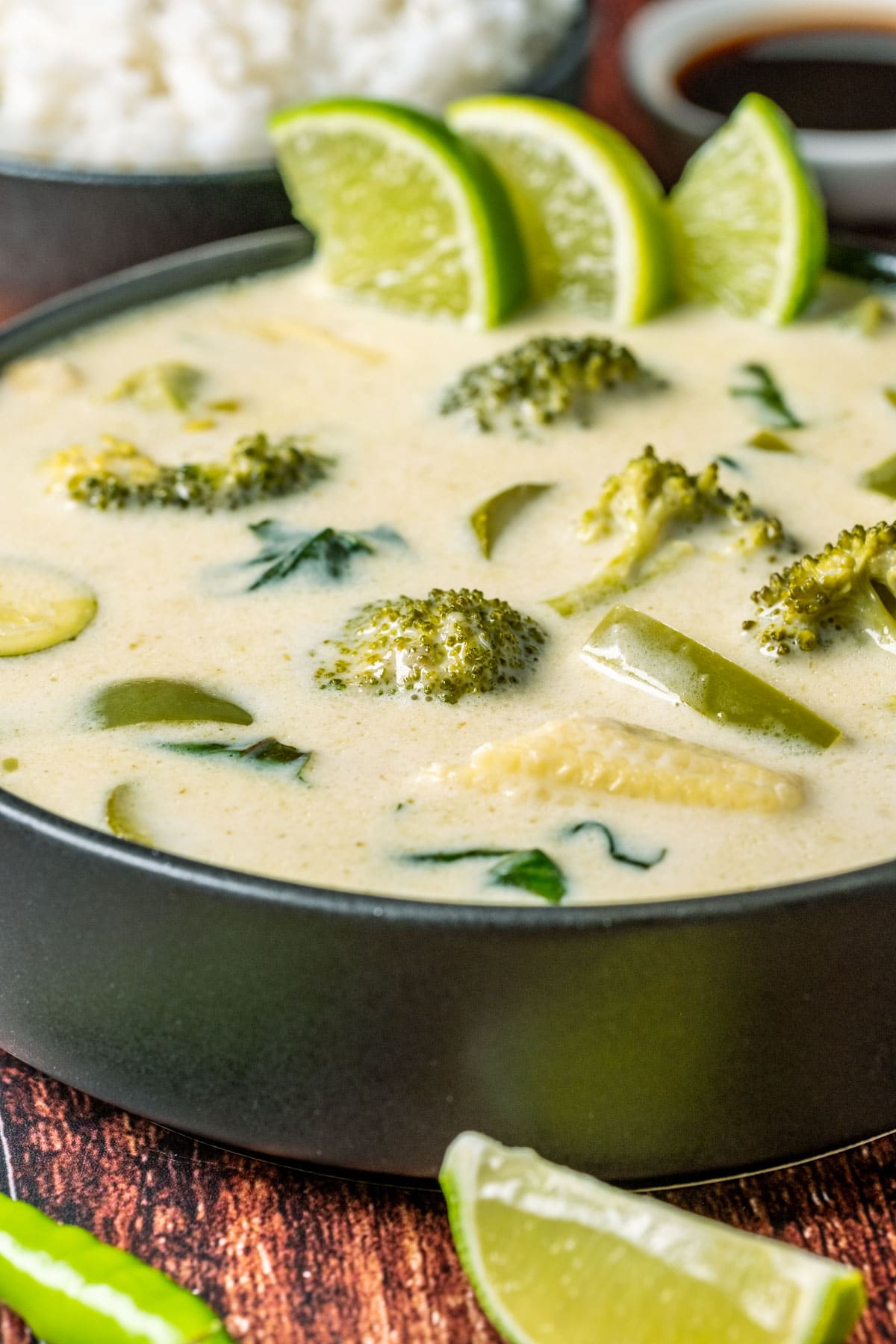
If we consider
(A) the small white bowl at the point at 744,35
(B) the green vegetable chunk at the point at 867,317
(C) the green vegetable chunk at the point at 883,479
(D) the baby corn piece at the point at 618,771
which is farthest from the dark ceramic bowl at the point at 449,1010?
(A) the small white bowl at the point at 744,35

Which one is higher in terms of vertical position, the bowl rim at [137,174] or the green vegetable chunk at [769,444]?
the bowl rim at [137,174]

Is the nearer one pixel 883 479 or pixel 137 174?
pixel 883 479

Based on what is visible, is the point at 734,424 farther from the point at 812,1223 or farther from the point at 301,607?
the point at 812,1223

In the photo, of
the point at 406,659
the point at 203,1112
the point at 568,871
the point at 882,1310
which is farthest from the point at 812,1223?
the point at 406,659

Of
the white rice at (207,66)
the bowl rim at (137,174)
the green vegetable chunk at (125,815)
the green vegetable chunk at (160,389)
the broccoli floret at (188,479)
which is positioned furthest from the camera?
the white rice at (207,66)

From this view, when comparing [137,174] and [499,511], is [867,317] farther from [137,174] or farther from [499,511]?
[137,174]

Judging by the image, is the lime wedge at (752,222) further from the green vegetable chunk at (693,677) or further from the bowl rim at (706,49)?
the green vegetable chunk at (693,677)

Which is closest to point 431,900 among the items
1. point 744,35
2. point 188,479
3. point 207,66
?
point 188,479
